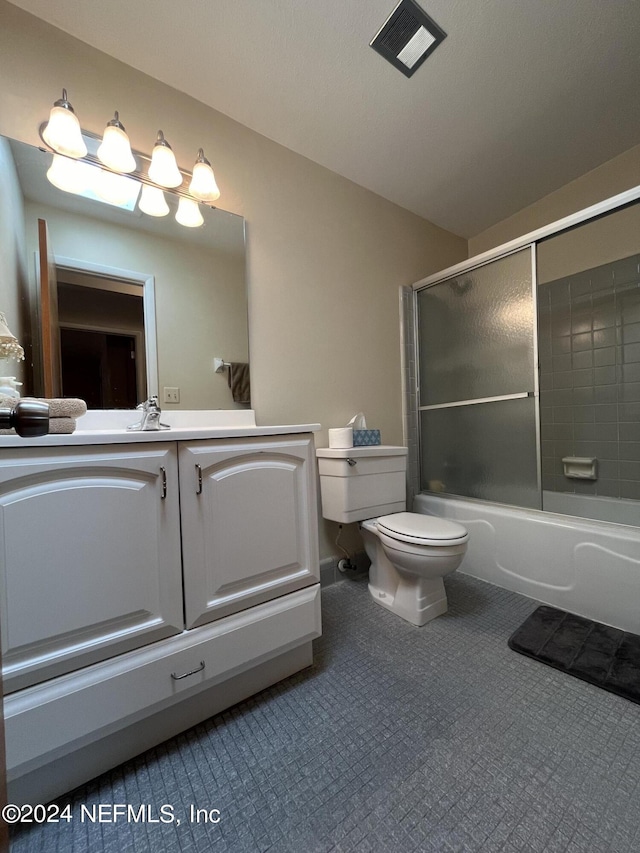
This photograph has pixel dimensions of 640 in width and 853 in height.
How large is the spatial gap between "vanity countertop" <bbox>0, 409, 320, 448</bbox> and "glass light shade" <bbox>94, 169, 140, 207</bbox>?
0.82 m

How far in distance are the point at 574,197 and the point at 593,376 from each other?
1120 millimetres

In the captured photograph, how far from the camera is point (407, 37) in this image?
1310 millimetres

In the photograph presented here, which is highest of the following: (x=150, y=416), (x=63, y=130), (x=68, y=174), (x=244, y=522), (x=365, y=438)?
(x=63, y=130)

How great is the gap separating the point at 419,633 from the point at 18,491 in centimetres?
145

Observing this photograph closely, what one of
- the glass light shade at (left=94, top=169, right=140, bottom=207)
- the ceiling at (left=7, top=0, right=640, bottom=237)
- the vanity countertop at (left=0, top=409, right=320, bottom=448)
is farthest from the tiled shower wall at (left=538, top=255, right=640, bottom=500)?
the glass light shade at (left=94, top=169, right=140, bottom=207)

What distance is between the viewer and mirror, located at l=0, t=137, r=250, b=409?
1.16 metres

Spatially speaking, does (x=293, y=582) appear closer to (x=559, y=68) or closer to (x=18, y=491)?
(x=18, y=491)

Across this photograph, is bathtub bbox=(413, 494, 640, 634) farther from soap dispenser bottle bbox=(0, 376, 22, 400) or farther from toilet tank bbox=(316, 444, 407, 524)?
soap dispenser bottle bbox=(0, 376, 22, 400)

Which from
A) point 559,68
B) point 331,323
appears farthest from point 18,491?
point 559,68

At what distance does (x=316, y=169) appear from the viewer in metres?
1.88

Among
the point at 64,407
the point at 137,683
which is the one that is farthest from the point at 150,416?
the point at 137,683

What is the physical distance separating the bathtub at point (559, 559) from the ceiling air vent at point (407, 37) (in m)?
2.07

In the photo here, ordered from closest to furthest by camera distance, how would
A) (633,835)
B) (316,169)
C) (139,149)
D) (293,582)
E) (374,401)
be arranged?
(633,835), (293,582), (139,149), (316,169), (374,401)

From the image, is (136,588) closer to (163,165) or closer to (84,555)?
(84,555)
